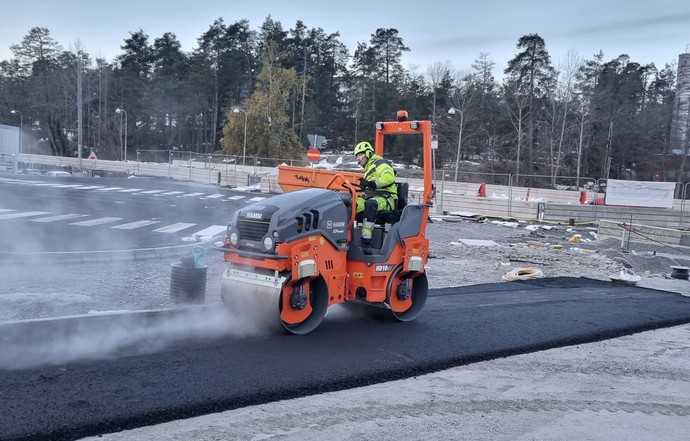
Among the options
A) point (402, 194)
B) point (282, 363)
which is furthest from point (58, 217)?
point (282, 363)

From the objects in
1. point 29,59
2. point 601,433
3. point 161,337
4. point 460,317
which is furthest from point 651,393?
point 29,59

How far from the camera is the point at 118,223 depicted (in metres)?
15.5

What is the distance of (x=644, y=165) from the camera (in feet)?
178

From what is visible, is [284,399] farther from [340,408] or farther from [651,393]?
[651,393]

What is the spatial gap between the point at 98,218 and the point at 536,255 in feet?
36.9

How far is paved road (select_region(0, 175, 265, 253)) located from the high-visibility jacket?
22.3 feet

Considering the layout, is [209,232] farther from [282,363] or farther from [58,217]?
[282,363]

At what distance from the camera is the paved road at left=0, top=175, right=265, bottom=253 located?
12352mm

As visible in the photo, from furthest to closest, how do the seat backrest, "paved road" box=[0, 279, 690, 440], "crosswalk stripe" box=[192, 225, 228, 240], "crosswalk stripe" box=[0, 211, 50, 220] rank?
"crosswalk stripe" box=[192, 225, 228, 240] → "crosswalk stripe" box=[0, 211, 50, 220] → the seat backrest → "paved road" box=[0, 279, 690, 440]

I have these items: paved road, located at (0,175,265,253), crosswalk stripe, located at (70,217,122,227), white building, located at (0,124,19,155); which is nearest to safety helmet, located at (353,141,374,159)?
paved road, located at (0,175,265,253)

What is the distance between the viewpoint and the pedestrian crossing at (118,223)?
14398 millimetres

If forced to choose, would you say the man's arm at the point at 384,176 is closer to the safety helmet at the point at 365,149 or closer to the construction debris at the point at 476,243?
the safety helmet at the point at 365,149

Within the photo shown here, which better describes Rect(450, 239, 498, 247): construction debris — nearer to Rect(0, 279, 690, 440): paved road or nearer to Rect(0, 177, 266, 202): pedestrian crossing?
Rect(0, 279, 690, 440): paved road

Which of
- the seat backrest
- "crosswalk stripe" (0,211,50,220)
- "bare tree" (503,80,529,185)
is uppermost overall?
"bare tree" (503,80,529,185)
